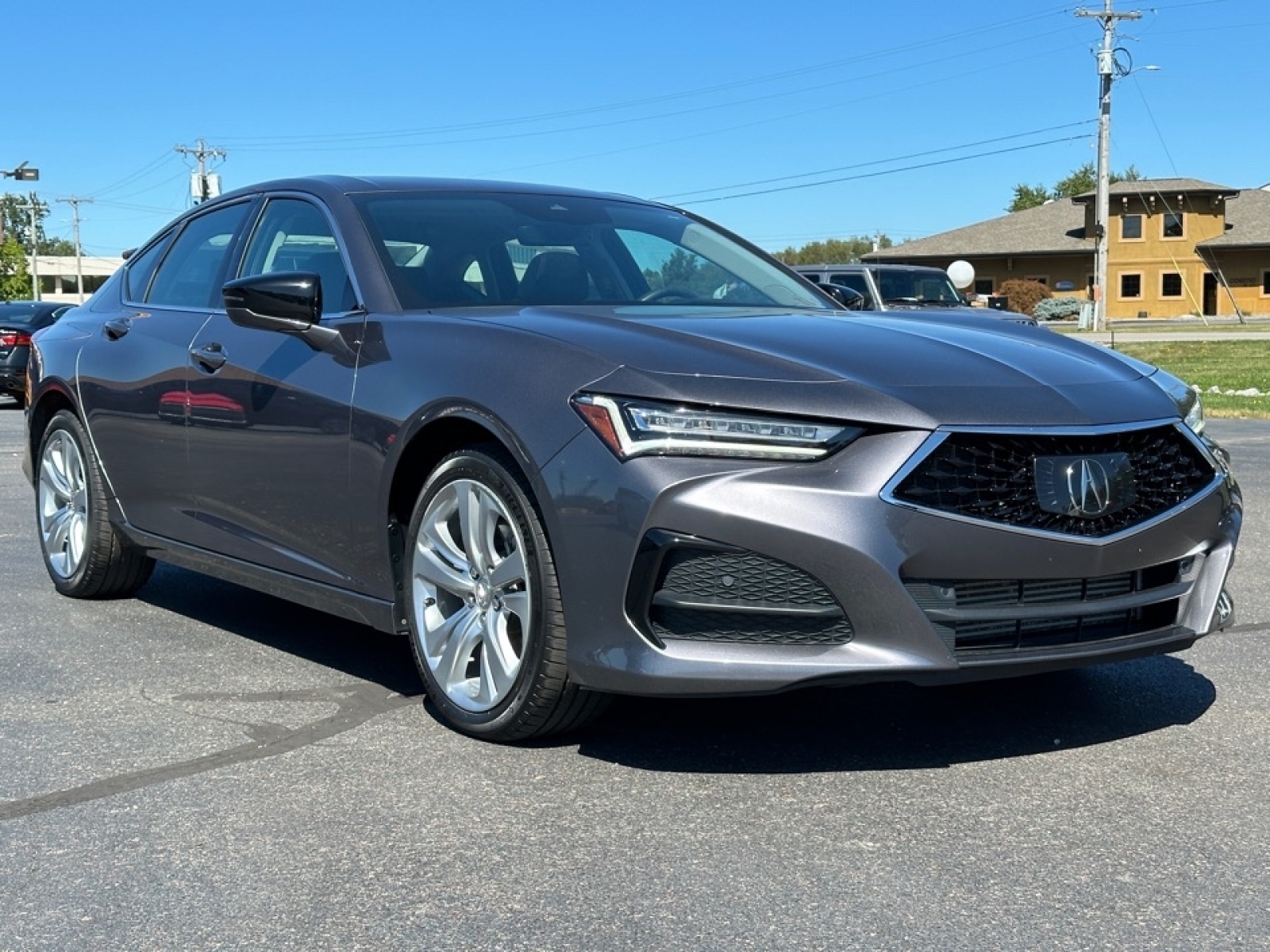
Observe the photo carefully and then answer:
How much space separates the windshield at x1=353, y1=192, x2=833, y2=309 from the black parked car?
52.8 ft

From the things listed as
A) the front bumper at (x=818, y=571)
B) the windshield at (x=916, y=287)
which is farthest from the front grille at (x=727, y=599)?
the windshield at (x=916, y=287)

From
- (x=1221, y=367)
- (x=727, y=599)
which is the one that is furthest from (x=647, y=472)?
(x=1221, y=367)

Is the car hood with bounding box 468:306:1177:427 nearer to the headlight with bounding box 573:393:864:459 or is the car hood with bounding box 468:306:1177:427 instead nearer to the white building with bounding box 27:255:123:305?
the headlight with bounding box 573:393:864:459

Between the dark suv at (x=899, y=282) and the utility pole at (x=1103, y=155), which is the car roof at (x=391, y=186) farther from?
the utility pole at (x=1103, y=155)

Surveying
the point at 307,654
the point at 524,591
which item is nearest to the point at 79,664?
the point at 307,654

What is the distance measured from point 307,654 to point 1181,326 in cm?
5077

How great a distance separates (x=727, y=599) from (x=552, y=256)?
72.1 inches

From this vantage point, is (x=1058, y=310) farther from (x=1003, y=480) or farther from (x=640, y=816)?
(x=640, y=816)

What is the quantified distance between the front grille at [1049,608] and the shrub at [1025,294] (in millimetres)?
57893

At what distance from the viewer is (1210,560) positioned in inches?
165

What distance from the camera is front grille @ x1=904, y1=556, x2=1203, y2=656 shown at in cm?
376

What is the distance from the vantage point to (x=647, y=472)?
3.72 metres

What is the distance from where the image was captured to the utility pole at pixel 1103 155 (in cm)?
4547

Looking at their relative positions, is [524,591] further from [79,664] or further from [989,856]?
[79,664]
